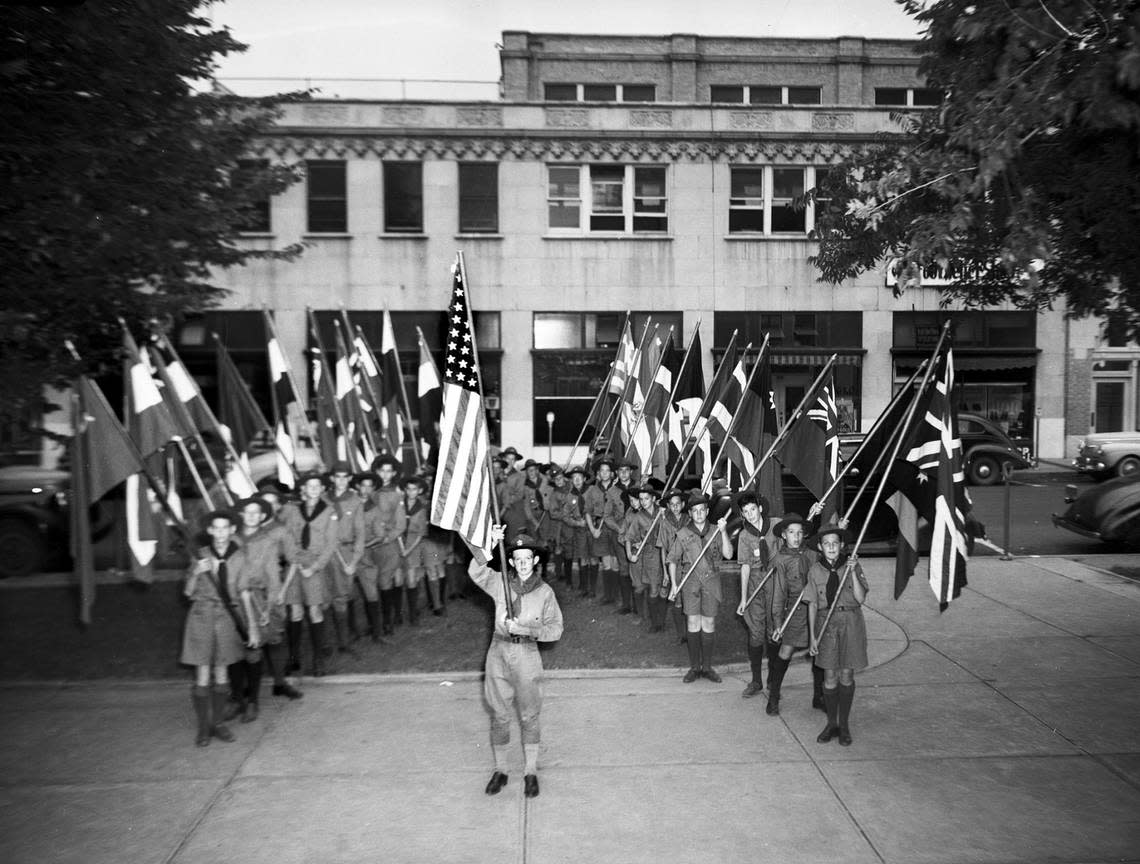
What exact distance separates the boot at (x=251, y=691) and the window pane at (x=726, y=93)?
26024mm

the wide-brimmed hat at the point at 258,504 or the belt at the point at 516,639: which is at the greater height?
the wide-brimmed hat at the point at 258,504

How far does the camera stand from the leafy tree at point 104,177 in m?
6.67

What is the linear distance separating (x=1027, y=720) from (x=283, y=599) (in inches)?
243

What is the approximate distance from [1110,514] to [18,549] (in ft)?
52.8

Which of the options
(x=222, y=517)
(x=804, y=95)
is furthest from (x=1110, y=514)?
(x=804, y=95)

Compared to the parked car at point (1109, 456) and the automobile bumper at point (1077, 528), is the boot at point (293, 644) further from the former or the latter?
the parked car at point (1109, 456)

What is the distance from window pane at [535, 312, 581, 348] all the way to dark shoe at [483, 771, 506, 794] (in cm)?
2056

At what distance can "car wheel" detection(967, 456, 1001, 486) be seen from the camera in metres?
21.8

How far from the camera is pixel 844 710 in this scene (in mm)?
6688

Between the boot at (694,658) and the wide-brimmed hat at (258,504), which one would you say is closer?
the wide-brimmed hat at (258,504)

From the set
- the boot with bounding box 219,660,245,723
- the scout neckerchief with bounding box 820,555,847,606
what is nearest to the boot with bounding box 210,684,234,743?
the boot with bounding box 219,660,245,723

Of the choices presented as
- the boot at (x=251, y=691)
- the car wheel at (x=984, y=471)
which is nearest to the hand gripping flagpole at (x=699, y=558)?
the boot at (x=251, y=691)

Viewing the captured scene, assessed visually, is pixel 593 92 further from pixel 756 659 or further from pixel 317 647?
pixel 756 659

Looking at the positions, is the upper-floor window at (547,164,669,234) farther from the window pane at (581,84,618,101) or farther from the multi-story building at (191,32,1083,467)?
the window pane at (581,84,618,101)
